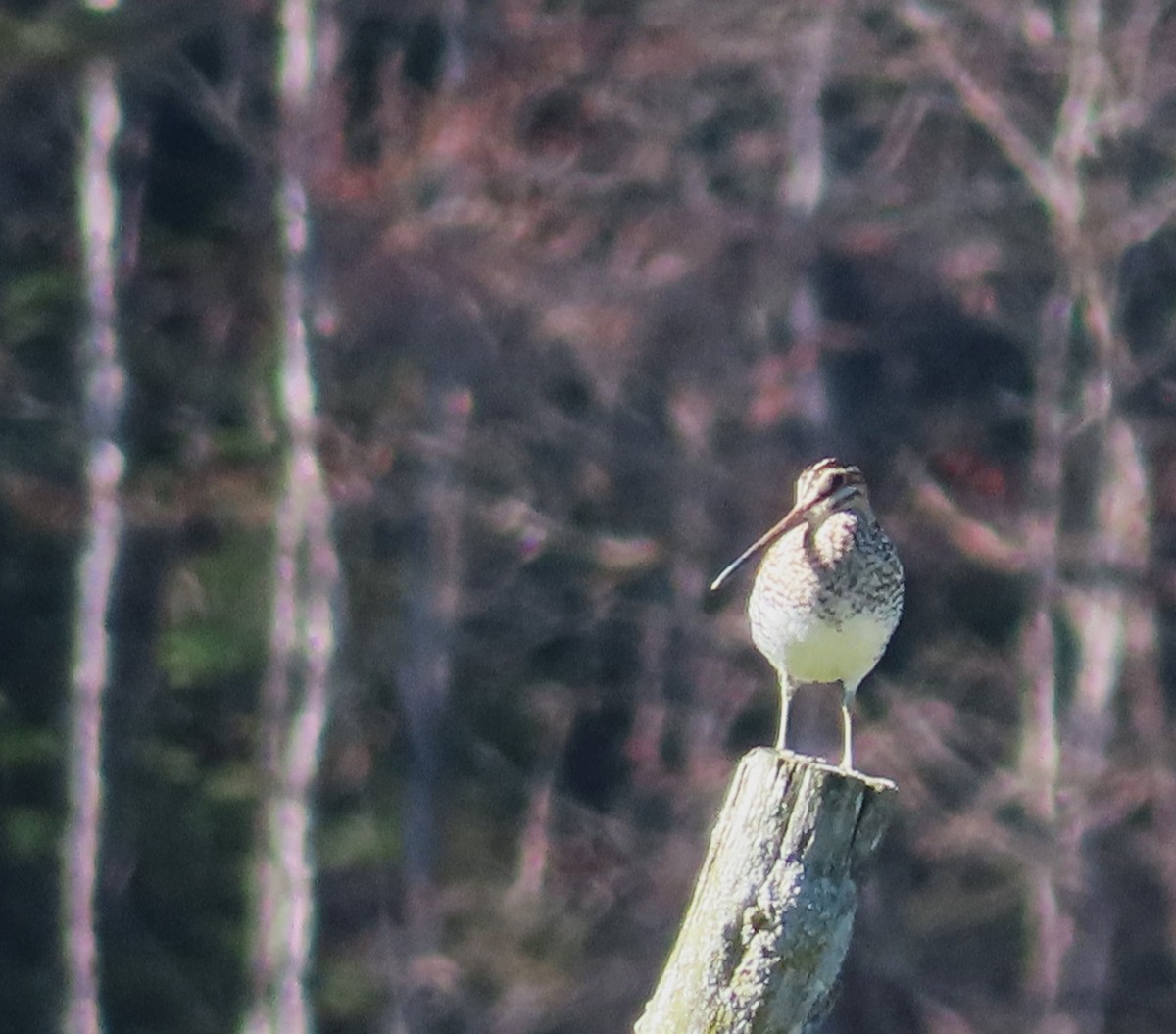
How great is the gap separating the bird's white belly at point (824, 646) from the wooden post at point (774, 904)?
8.04ft

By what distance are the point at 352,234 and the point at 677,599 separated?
288 centimetres

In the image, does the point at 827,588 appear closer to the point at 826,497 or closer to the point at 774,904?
the point at 826,497

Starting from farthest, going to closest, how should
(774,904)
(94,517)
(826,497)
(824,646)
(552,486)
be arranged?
1. (552,486)
2. (94,517)
3. (826,497)
4. (824,646)
5. (774,904)

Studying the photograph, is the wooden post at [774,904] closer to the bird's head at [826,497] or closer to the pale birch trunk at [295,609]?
the bird's head at [826,497]

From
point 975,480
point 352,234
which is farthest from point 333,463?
point 975,480

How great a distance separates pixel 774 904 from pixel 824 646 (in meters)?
2.63

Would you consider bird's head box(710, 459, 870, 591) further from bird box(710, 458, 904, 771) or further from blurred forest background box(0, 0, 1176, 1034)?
blurred forest background box(0, 0, 1176, 1034)

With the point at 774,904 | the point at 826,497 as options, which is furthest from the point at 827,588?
the point at 774,904

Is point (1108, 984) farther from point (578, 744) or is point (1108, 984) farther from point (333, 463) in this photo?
point (333, 463)

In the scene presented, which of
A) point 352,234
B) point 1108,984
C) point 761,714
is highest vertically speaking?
point 352,234

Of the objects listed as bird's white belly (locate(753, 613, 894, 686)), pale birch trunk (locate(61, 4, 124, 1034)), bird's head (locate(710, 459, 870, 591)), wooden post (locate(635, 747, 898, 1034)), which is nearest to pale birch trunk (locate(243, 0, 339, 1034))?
pale birch trunk (locate(61, 4, 124, 1034))

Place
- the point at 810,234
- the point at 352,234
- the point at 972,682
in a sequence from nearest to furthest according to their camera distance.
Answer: the point at 352,234 < the point at 810,234 < the point at 972,682

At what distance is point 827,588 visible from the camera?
6.35 metres

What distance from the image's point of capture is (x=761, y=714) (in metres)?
15.6
